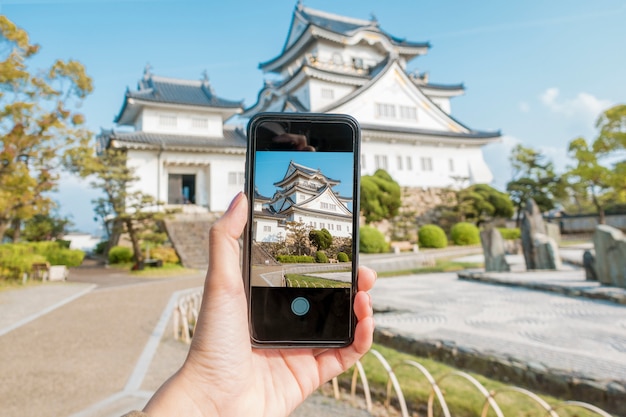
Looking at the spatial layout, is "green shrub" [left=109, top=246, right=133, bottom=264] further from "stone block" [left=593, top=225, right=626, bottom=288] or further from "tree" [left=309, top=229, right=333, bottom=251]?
"tree" [left=309, top=229, right=333, bottom=251]

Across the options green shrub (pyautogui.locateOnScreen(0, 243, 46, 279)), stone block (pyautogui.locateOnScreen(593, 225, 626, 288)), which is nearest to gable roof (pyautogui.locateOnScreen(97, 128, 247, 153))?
green shrub (pyautogui.locateOnScreen(0, 243, 46, 279))

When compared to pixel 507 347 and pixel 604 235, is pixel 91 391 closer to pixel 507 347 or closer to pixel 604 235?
pixel 507 347

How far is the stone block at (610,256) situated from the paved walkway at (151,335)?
1010 mm

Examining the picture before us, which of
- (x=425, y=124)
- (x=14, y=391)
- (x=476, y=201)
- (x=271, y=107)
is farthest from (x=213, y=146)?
(x=14, y=391)

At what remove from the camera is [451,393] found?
3.34 meters

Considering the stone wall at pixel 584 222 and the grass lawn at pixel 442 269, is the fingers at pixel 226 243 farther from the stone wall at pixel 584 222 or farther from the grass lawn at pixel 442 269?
the stone wall at pixel 584 222

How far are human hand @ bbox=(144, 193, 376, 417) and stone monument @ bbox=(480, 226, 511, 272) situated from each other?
10710 millimetres

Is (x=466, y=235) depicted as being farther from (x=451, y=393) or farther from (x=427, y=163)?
(x=451, y=393)

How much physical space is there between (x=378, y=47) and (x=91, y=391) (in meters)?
27.4

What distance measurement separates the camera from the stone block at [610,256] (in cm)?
736

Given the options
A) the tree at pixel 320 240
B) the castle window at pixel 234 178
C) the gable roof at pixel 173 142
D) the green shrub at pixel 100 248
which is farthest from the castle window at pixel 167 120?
the tree at pixel 320 240

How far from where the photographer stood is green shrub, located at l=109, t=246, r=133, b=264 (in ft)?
55.0

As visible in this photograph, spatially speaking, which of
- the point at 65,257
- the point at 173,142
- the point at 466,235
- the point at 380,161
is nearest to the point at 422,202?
the point at 380,161

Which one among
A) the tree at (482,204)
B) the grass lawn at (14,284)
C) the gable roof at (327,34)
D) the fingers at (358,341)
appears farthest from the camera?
the gable roof at (327,34)
